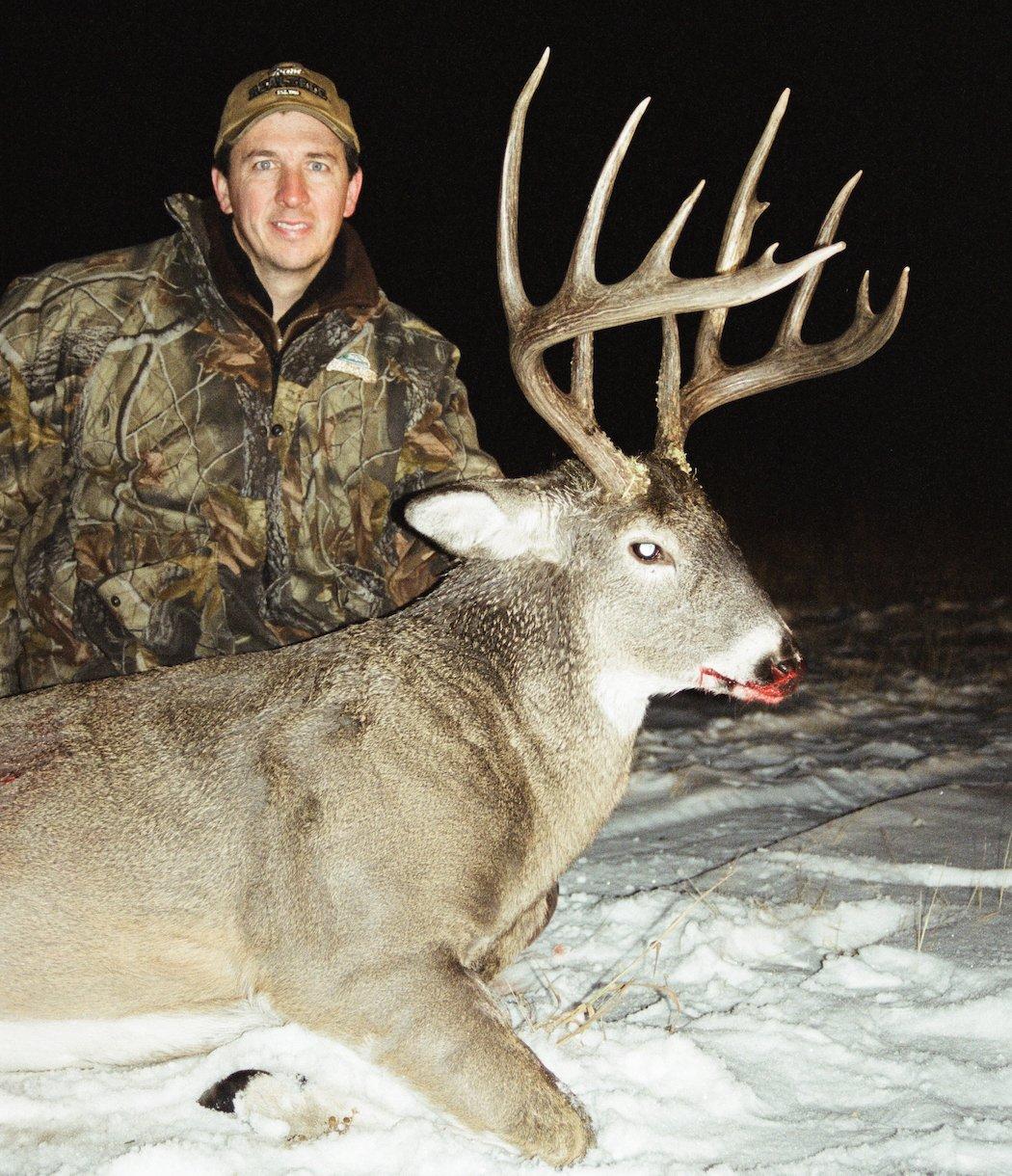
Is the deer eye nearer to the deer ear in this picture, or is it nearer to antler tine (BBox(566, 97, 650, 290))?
the deer ear

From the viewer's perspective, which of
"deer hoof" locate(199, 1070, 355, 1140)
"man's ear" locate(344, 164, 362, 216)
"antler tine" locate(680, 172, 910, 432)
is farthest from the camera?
"man's ear" locate(344, 164, 362, 216)

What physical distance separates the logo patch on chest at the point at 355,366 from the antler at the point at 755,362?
1284 mm

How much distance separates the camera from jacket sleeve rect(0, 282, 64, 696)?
13.8 feet

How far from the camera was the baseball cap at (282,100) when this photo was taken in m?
4.45

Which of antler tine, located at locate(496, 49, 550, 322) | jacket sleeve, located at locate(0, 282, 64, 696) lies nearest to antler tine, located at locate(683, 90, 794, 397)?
antler tine, located at locate(496, 49, 550, 322)

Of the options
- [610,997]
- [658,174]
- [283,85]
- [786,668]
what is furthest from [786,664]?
[658,174]

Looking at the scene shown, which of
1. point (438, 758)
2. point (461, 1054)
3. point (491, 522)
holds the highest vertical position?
point (491, 522)

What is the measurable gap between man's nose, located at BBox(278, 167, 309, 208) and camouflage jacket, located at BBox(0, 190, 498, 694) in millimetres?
284

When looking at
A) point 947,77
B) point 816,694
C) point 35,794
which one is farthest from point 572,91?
point 35,794

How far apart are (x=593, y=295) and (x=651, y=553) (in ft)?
2.44

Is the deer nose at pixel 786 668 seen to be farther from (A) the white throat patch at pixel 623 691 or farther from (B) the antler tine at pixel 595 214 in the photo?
(B) the antler tine at pixel 595 214

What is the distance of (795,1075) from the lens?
3.01 m

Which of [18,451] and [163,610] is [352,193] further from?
[163,610]

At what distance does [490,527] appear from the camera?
343 cm
